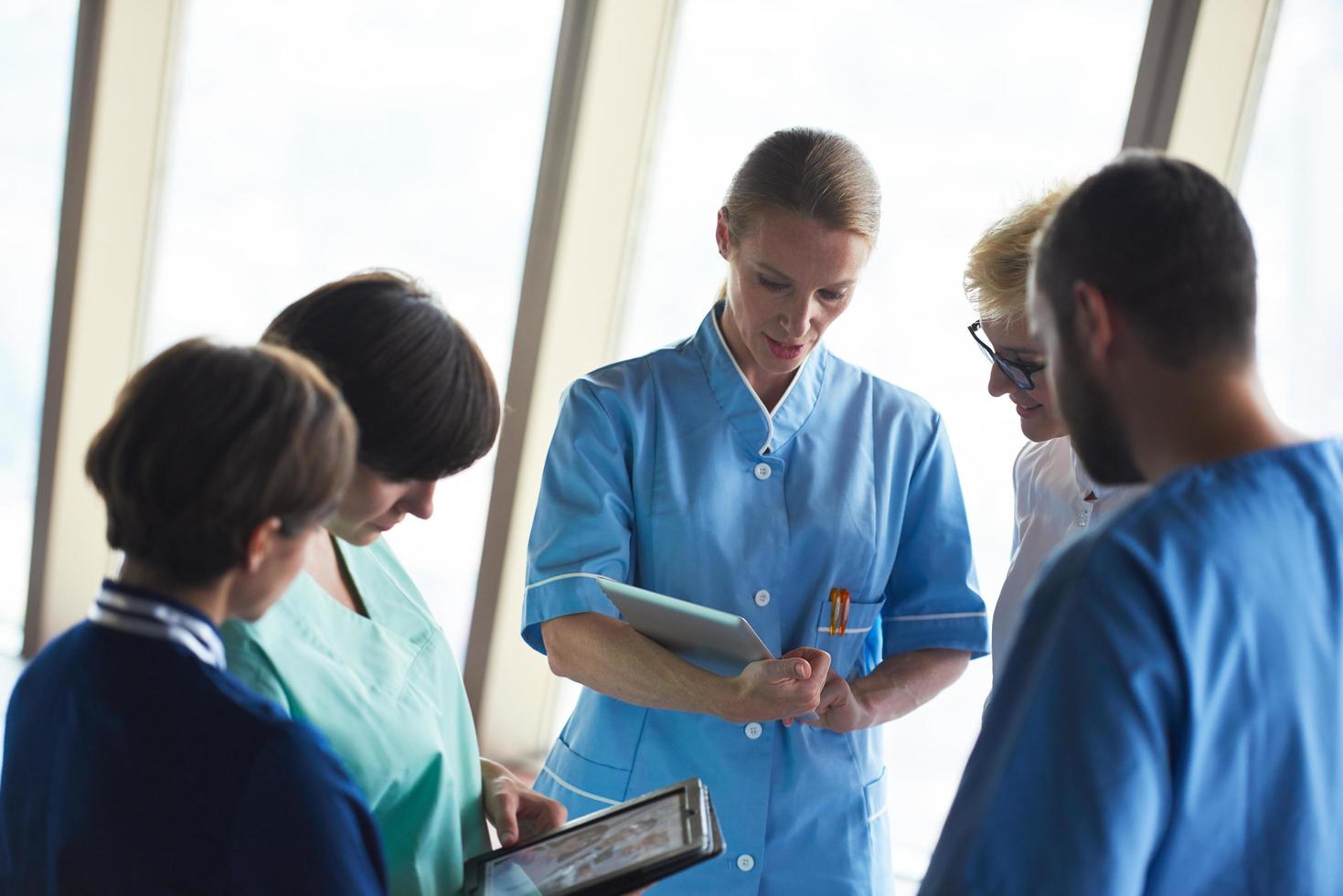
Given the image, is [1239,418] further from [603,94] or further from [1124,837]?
[603,94]

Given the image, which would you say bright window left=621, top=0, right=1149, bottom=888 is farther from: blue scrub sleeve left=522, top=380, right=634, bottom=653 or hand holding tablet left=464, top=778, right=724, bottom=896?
hand holding tablet left=464, top=778, right=724, bottom=896

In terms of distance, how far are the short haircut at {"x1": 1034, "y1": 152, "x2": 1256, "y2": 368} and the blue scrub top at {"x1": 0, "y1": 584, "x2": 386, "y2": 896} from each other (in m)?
0.73

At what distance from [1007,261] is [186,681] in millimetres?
1166

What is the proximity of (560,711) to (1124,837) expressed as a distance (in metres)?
3.01

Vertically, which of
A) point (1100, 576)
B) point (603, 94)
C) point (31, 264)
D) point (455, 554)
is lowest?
point (455, 554)

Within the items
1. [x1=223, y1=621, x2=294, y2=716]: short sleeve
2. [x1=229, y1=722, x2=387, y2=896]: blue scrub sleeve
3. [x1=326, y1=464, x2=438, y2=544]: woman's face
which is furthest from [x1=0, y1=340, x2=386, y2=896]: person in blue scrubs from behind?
[x1=326, y1=464, x2=438, y2=544]: woman's face

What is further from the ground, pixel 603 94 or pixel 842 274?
pixel 603 94

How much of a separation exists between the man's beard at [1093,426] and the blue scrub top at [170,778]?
67cm

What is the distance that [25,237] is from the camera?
4.15m

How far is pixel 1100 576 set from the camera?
87 centimetres

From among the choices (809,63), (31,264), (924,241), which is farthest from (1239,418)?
(31,264)

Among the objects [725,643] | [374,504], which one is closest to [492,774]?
[725,643]

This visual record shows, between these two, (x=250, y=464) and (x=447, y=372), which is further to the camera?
(x=447, y=372)

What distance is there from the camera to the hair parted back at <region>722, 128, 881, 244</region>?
5.32ft
